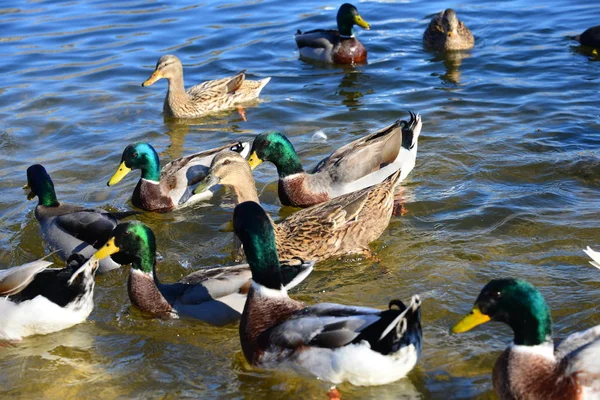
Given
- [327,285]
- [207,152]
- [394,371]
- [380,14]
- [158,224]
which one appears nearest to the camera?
[394,371]

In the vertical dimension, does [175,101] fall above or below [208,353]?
above

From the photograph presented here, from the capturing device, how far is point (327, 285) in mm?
6473

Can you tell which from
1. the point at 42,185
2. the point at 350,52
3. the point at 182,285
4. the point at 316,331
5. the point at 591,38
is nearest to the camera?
the point at 316,331

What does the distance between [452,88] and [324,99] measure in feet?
5.26

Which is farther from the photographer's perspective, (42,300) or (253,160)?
(253,160)

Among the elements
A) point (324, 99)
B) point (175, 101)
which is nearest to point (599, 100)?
point (324, 99)

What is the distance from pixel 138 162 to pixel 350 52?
201 inches

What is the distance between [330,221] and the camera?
6875 mm

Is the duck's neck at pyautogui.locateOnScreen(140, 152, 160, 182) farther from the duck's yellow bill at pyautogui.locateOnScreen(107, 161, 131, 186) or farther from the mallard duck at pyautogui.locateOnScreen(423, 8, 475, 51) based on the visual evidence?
the mallard duck at pyautogui.locateOnScreen(423, 8, 475, 51)

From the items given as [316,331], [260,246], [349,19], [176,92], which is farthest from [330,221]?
[349,19]

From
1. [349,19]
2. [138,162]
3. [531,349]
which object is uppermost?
[349,19]

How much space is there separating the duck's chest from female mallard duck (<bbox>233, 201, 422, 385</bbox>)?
7411mm

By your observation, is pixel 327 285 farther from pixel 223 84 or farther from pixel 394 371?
pixel 223 84

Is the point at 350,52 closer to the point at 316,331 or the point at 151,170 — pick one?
the point at 151,170
